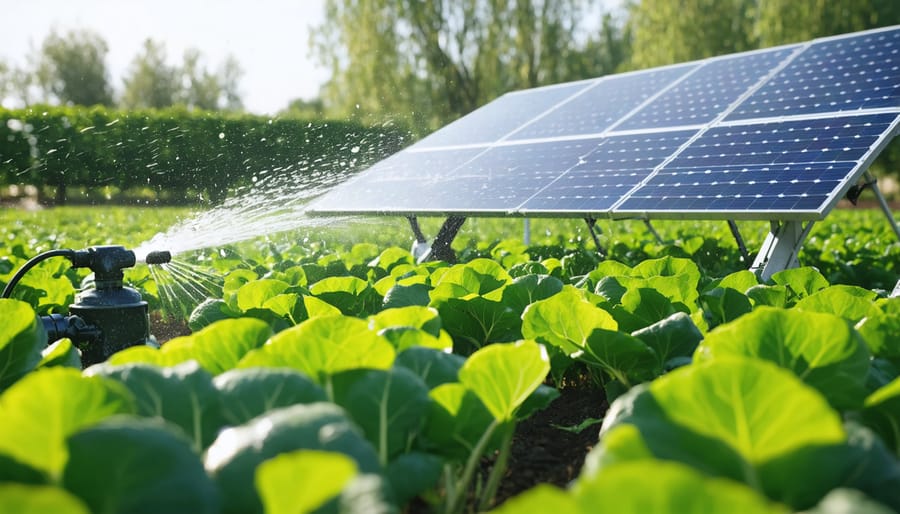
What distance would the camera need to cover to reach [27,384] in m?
0.77

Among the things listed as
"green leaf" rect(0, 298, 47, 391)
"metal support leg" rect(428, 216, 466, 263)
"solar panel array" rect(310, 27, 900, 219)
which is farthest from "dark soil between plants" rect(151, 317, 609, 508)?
"metal support leg" rect(428, 216, 466, 263)

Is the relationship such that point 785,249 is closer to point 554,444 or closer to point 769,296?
point 769,296

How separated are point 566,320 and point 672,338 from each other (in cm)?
21

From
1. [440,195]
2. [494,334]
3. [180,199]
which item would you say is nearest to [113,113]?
[180,199]

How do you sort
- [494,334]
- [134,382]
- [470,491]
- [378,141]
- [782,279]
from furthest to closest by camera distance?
[378,141], [782,279], [494,334], [470,491], [134,382]

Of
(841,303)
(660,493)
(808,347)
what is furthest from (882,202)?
(660,493)

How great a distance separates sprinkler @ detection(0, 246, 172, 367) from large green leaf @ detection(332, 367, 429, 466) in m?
1.20

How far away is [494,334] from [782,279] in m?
0.86

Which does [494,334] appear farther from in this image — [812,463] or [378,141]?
[378,141]

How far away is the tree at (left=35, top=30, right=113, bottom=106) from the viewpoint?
55000mm

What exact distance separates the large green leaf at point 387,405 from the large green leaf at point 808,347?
0.42 meters

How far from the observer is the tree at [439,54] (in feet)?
83.8

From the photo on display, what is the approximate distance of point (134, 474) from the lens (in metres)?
0.69

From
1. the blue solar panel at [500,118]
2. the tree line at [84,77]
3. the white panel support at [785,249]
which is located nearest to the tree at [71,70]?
the tree line at [84,77]
